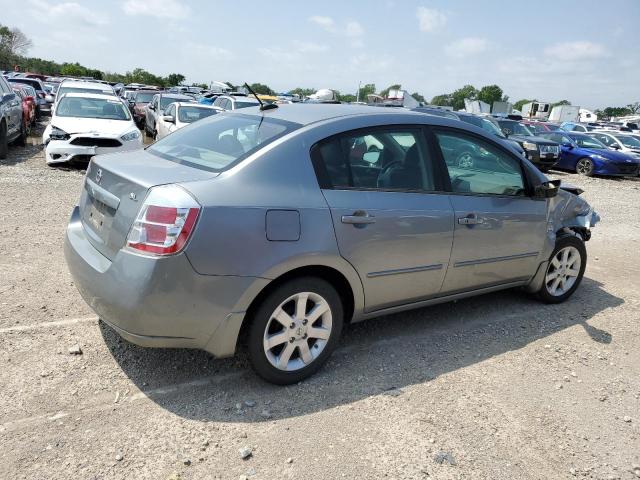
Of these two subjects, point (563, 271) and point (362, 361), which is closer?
point (362, 361)

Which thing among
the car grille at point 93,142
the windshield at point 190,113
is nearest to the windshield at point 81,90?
the windshield at point 190,113

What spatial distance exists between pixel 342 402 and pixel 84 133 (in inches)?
333

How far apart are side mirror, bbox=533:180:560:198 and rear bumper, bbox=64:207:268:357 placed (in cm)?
271

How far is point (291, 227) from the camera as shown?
9.67ft

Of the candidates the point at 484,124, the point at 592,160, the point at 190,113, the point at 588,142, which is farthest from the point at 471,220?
the point at 588,142

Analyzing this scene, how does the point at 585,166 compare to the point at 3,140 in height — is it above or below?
above

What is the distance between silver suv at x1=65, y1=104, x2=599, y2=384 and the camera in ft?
8.95

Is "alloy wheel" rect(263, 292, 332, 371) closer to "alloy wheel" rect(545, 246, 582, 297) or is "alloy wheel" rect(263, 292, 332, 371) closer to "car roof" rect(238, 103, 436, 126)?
"car roof" rect(238, 103, 436, 126)

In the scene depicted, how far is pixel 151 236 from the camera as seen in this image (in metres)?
2.69

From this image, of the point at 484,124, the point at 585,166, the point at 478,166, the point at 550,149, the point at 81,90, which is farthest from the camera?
the point at 585,166

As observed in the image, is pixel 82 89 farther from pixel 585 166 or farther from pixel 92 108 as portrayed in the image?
pixel 585 166

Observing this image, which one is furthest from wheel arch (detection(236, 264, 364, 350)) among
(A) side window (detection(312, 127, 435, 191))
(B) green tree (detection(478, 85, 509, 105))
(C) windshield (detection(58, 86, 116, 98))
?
(B) green tree (detection(478, 85, 509, 105))

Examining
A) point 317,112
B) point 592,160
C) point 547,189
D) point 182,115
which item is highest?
point 317,112

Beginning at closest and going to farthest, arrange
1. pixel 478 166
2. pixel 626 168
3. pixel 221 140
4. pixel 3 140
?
pixel 221 140 < pixel 478 166 < pixel 3 140 < pixel 626 168
